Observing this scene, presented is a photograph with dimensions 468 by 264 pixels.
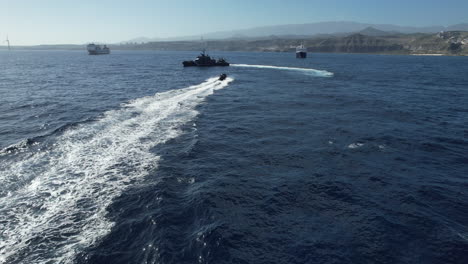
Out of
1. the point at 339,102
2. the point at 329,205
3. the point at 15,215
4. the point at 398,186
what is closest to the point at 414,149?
the point at 398,186

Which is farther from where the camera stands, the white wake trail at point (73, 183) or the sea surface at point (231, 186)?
the sea surface at point (231, 186)

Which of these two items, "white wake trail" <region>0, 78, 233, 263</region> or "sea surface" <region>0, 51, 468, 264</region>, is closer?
"white wake trail" <region>0, 78, 233, 263</region>

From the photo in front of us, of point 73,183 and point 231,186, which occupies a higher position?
point 73,183

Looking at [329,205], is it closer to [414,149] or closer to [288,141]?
[288,141]

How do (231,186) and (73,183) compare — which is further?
(231,186)
